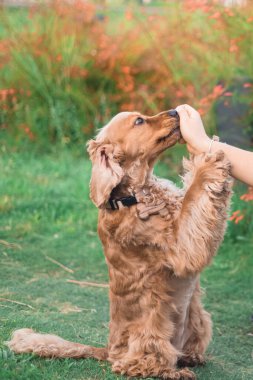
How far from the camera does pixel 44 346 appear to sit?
11.0 ft

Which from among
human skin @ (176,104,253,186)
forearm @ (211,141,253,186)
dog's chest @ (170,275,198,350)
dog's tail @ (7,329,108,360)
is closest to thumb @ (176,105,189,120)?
human skin @ (176,104,253,186)

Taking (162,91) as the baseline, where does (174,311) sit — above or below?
below

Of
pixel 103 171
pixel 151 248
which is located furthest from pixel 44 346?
pixel 103 171

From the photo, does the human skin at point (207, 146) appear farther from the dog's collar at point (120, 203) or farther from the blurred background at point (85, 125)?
the blurred background at point (85, 125)

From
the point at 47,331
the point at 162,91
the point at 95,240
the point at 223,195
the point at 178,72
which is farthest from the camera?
the point at 162,91

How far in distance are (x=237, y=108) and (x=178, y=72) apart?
0.96 metres

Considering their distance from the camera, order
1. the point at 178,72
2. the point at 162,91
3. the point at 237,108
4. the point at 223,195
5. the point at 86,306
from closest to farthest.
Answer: the point at 223,195 < the point at 86,306 < the point at 237,108 < the point at 178,72 < the point at 162,91

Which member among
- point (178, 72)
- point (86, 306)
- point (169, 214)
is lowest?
point (86, 306)

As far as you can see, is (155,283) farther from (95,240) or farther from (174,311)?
(95,240)

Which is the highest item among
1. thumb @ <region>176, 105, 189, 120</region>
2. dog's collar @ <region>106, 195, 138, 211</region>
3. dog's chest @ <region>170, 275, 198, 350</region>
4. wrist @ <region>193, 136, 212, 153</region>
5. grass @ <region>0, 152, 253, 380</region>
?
thumb @ <region>176, 105, 189, 120</region>

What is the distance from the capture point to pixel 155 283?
3387 mm

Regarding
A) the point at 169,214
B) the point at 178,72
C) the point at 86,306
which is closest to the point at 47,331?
the point at 86,306

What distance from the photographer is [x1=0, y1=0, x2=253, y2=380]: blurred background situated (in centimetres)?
443

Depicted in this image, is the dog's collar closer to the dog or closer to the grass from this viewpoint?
the dog
